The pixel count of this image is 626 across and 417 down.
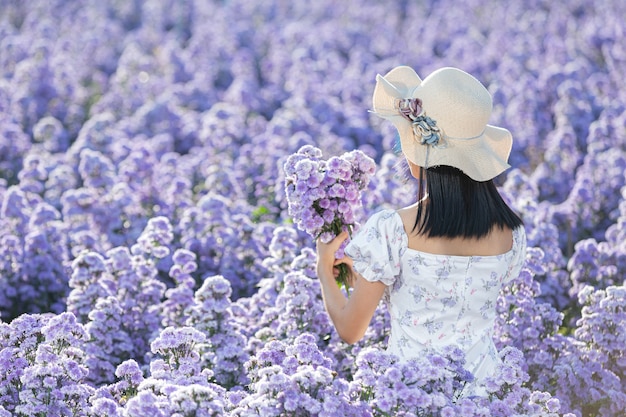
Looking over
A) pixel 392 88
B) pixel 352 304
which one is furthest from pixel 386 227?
pixel 392 88

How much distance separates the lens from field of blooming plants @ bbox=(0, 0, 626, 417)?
3.50 m

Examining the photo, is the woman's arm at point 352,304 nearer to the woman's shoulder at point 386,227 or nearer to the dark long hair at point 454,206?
the woman's shoulder at point 386,227

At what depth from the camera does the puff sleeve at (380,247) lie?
3461 mm

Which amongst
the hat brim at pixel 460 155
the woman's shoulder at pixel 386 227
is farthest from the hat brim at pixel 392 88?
the woman's shoulder at pixel 386 227

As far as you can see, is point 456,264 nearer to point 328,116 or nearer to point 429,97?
point 429,97

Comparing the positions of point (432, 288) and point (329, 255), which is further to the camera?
point (329, 255)

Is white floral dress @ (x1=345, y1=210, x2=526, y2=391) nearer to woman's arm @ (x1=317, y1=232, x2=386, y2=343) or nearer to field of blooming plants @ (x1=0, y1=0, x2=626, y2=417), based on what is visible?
woman's arm @ (x1=317, y1=232, x2=386, y2=343)

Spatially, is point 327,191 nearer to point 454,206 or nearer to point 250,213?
point 454,206

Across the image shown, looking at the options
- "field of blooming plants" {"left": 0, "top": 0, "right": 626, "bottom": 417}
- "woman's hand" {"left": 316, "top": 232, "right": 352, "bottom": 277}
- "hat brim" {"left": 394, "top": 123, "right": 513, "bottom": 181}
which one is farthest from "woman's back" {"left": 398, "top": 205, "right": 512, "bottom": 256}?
"woman's hand" {"left": 316, "top": 232, "right": 352, "bottom": 277}

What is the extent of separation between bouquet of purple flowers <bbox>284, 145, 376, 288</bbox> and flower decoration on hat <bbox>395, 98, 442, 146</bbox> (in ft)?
1.22

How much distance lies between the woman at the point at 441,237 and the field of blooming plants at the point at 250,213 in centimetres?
21

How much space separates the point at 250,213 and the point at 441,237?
4.07 m

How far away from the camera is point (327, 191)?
3.85 meters

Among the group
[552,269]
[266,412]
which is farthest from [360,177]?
[552,269]
